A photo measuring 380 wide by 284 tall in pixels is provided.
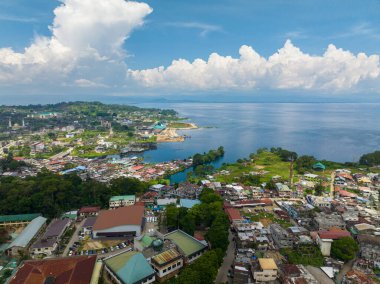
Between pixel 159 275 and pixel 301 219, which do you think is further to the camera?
pixel 301 219

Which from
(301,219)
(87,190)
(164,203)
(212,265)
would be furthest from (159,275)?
(87,190)

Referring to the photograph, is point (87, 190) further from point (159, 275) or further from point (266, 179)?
point (266, 179)

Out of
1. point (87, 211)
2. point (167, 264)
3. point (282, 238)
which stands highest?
point (167, 264)

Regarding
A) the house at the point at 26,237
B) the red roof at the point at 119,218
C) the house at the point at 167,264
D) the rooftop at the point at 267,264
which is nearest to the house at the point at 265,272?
the rooftop at the point at 267,264

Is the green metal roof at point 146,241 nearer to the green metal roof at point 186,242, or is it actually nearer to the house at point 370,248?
the green metal roof at point 186,242

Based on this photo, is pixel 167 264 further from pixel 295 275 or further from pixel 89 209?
pixel 89 209

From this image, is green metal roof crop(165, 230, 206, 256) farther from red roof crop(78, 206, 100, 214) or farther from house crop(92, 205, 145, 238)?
red roof crop(78, 206, 100, 214)

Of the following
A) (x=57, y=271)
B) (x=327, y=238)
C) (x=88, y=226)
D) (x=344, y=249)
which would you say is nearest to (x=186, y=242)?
(x=57, y=271)
